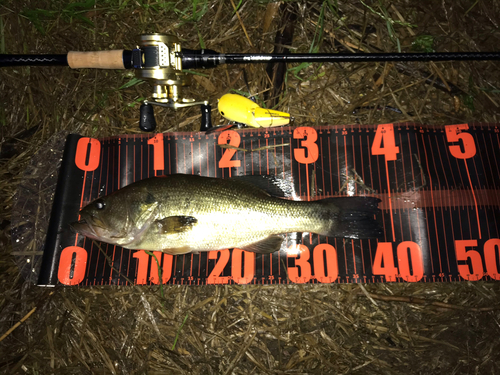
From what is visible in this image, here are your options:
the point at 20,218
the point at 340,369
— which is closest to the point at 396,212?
the point at 340,369

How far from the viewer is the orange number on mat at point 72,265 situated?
123 inches

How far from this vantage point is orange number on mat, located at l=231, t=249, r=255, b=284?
121 inches

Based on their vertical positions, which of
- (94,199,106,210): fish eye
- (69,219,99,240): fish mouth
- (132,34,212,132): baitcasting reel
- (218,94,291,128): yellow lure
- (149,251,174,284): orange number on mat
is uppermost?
(132,34,212,132): baitcasting reel

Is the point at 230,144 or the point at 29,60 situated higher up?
the point at 29,60

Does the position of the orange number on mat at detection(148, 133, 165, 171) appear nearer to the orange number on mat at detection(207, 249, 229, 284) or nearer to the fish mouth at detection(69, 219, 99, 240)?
the fish mouth at detection(69, 219, 99, 240)

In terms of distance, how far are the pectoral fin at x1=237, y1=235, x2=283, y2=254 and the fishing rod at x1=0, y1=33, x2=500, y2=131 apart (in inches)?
51.5

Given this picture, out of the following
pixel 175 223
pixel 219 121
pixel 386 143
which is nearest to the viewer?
pixel 175 223

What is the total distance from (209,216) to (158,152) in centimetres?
109

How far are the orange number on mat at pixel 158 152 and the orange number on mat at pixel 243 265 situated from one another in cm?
124

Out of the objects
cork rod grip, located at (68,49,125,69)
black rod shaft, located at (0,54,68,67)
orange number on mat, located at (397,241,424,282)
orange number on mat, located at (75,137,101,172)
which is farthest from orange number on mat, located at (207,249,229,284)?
black rod shaft, located at (0,54,68,67)

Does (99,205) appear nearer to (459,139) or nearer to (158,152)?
(158,152)

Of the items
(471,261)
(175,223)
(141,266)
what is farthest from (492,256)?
(141,266)

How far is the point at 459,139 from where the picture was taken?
10.5 ft

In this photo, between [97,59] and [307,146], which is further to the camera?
[307,146]
